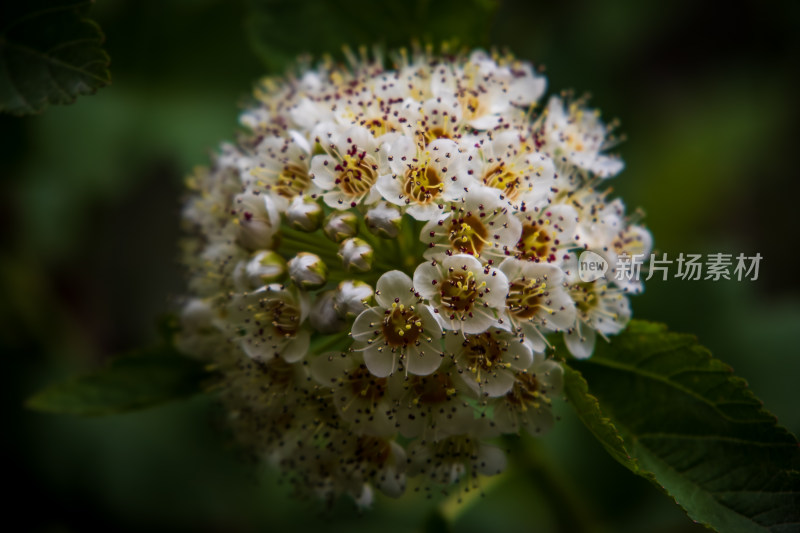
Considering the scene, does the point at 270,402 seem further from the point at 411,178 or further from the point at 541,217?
the point at 541,217

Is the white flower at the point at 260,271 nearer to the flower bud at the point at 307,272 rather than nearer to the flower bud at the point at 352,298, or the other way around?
the flower bud at the point at 307,272

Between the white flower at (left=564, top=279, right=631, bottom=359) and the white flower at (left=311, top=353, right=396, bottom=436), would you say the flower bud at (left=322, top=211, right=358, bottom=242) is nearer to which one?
the white flower at (left=311, top=353, right=396, bottom=436)

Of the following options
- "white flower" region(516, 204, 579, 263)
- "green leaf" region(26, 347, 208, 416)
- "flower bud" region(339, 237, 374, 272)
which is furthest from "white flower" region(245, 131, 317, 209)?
"green leaf" region(26, 347, 208, 416)

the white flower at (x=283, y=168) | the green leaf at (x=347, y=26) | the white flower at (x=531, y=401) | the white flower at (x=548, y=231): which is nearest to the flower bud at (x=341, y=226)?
the white flower at (x=283, y=168)

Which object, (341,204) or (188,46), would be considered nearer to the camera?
(341,204)

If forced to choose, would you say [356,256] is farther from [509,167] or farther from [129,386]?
[129,386]

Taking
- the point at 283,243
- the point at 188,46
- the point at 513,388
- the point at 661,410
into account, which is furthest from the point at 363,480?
the point at 188,46
